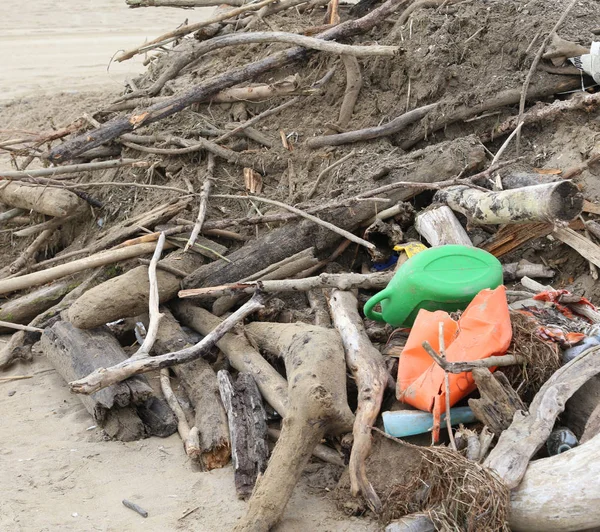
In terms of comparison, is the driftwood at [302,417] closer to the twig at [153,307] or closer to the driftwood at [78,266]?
the twig at [153,307]

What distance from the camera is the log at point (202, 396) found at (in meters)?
3.88

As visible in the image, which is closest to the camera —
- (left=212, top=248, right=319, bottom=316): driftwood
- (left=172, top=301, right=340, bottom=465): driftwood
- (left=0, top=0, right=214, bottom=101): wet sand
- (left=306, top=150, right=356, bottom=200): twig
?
(left=172, top=301, right=340, bottom=465): driftwood

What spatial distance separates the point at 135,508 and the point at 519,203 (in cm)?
240

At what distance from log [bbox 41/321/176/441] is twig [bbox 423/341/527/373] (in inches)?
64.9

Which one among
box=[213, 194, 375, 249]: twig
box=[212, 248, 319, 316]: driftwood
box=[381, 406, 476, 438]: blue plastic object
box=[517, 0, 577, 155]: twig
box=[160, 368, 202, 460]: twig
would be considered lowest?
box=[160, 368, 202, 460]: twig

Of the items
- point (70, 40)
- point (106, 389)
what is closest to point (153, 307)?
point (106, 389)

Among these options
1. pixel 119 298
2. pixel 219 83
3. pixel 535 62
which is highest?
pixel 219 83

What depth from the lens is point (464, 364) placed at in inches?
132

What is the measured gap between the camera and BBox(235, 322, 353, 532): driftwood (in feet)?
10.8

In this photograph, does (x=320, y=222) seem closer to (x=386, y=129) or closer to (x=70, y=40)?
(x=386, y=129)

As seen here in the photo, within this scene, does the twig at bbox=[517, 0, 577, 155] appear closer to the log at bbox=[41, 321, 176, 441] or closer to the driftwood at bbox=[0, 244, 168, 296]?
the driftwood at bbox=[0, 244, 168, 296]

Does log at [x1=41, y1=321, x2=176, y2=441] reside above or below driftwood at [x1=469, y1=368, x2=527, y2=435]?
below

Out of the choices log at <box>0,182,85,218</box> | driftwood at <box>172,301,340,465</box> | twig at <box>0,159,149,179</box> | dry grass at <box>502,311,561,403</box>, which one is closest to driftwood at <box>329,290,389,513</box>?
driftwood at <box>172,301,340,465</box>

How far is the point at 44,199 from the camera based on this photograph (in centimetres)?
621
